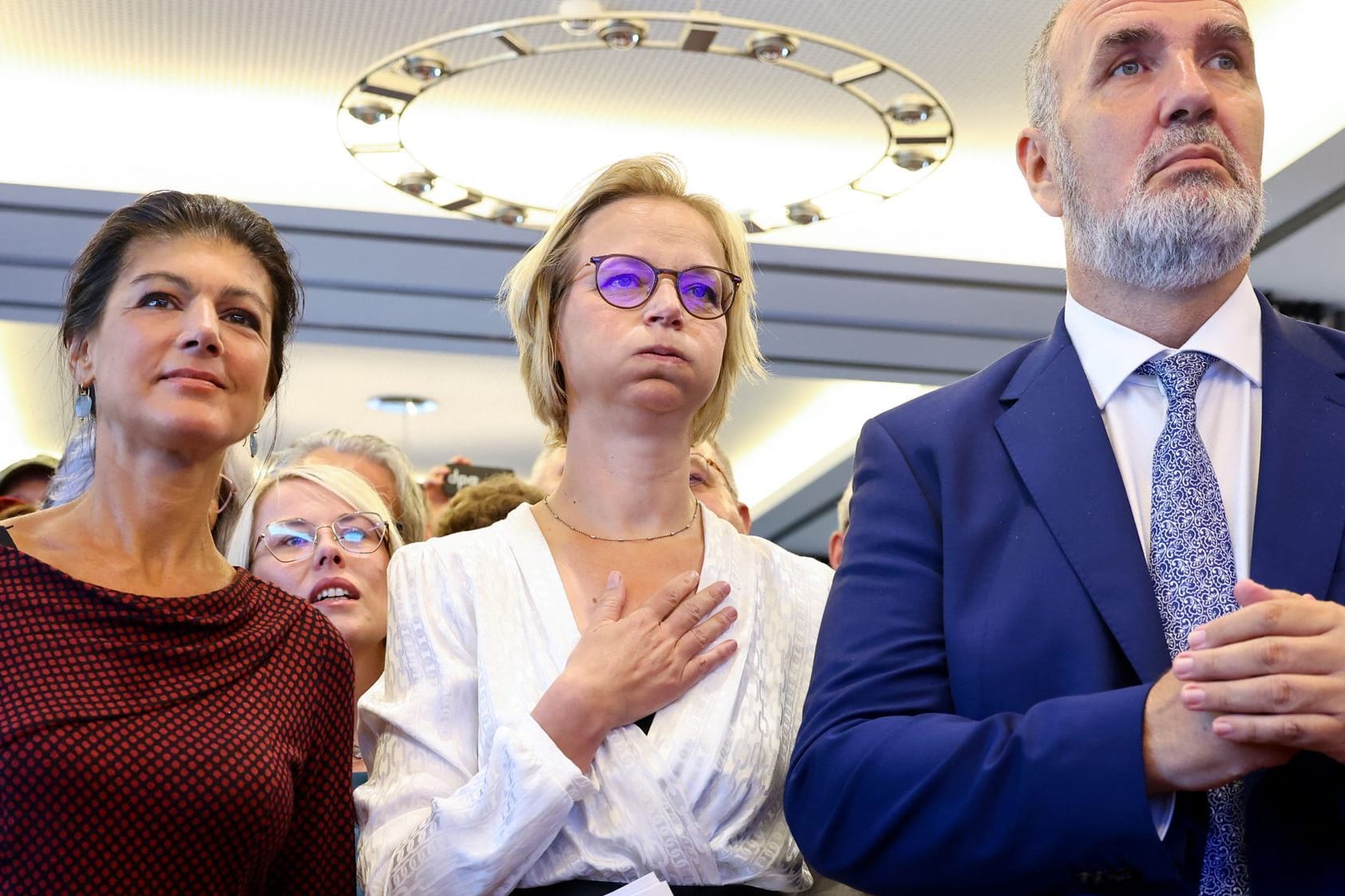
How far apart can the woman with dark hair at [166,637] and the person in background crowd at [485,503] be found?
1.31 metres

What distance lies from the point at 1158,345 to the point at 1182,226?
141 mm

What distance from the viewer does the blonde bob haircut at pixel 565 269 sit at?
7.76 ft

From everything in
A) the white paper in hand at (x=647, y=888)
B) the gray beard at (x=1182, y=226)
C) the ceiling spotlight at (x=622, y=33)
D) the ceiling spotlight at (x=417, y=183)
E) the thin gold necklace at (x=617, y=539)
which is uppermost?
the ceiling spotlight at (x=622, y=33)

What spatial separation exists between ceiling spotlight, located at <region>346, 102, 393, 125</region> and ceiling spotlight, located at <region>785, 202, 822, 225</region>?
55.9 inches

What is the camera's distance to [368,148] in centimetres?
461

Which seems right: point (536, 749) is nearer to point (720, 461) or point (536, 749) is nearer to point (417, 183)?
point (720, 461)

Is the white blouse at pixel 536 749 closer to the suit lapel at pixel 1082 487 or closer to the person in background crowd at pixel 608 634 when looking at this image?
the person in background crowd at pixel 608 634

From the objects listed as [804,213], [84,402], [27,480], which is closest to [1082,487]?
[84,402]

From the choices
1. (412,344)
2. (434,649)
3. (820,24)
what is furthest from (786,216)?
(434,649)

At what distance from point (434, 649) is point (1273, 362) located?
1137 millimetres

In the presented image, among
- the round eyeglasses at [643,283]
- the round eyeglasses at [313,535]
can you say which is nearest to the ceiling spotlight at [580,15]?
the round eyeglasses at [313,535]

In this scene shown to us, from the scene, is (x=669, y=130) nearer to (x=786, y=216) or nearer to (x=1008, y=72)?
(x=786, y=216)

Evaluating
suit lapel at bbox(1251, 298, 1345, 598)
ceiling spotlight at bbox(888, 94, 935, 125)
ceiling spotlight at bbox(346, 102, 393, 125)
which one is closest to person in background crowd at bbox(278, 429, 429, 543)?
ceiling spotlight at bbox(346, 102, 393, 125)

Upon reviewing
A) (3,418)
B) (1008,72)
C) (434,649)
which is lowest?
(3,418)
